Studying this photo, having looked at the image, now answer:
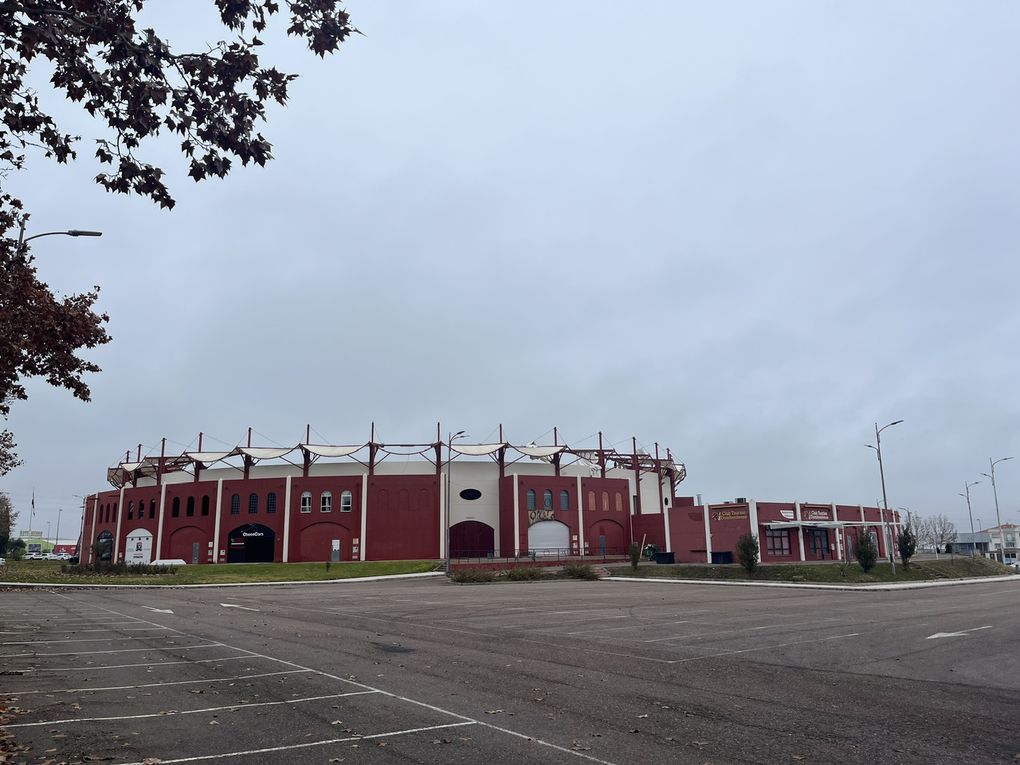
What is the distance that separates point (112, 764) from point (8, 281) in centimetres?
1044

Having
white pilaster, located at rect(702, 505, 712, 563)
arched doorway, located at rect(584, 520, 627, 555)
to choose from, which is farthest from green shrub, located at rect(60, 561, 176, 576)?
white pilaster, located at rect(702, 505, 712, 563)

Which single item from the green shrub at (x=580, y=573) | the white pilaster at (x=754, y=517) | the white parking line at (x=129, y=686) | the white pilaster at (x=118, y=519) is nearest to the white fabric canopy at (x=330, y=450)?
the white pilaster at (x=118, y=519)

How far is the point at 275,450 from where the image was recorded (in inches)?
2808

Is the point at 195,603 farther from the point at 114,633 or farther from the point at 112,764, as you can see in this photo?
the point at 112,764

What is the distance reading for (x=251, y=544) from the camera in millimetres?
69375

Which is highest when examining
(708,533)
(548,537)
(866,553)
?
(708,533)

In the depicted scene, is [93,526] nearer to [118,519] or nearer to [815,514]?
[118,519]

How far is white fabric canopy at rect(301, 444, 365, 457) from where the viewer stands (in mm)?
70188

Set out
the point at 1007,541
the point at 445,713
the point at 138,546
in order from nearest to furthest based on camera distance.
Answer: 1. the point at 445,713
2. the point at 138,546
3. the point at 1007,541

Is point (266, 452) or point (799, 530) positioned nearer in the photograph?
point (799, 530)

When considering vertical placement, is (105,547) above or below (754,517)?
below

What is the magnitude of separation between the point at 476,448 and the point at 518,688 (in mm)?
61017

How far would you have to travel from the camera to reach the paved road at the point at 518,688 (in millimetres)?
7805

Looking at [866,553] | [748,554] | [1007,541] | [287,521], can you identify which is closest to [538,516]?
[287,521]
